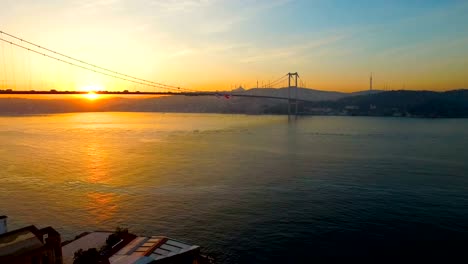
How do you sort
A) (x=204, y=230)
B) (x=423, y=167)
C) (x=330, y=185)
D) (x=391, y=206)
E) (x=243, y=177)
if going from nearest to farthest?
(x=204, y=230) < (x=391, y=206) < (x=330, y=185) < (x=243, y=177) < (x=423, y=167)

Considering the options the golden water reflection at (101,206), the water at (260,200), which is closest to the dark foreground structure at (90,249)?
the water at (260,200)

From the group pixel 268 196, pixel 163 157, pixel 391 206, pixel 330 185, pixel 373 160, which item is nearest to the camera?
pixel 391 206

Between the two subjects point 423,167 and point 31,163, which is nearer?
point 423,167

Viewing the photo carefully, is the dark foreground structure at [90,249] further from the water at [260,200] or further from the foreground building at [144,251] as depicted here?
the water at [260,200]

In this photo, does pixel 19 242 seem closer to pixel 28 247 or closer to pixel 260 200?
pixel 28 247

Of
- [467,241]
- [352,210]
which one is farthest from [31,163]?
[467,241]

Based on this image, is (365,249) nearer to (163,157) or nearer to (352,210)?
(352,210)

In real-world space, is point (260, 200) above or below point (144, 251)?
below

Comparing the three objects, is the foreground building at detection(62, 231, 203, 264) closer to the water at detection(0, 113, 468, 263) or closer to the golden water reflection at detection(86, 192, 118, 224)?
the water at detection(0, 113, 468, 263)

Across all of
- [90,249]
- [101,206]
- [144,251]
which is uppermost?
[90,249]

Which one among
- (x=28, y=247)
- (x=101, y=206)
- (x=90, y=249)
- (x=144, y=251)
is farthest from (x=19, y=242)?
(x=101, y=206)

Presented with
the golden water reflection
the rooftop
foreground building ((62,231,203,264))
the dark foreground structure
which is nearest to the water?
the golden water reflection
